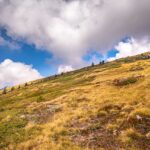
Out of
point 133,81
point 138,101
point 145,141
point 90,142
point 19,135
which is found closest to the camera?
point 145,141

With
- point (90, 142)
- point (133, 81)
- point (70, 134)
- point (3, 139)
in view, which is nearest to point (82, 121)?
point (70, 134)

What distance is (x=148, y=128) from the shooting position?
2114cm

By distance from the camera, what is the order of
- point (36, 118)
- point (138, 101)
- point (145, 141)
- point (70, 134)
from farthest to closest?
point (36, 118) → point (138, 101) → point (70, 134) → point (145, 141)

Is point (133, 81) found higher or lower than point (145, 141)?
higher

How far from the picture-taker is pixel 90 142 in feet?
66.3

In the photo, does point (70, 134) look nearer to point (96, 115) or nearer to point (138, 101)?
point (96, 115)

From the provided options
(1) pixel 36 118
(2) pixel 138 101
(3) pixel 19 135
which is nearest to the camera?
(3) pixel 19 135

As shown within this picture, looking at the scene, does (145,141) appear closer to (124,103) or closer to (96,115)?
(96,115)

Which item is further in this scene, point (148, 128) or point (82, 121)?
point (82, 121)

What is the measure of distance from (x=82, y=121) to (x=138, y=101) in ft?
27.3

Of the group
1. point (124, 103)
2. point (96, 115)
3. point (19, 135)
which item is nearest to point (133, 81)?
point (124, 103)

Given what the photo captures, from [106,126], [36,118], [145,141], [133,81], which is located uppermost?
[133,81]

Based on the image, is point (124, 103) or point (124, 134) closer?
point (124, 134)

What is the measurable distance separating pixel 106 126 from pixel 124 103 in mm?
8468
